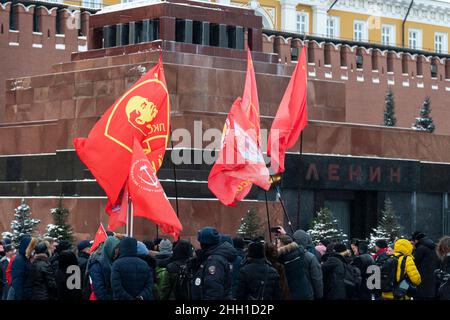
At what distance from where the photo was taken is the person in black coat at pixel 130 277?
7527mm

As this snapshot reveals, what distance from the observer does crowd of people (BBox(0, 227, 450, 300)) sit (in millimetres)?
7578

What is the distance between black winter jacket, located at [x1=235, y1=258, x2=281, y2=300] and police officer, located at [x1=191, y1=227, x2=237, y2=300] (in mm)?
103

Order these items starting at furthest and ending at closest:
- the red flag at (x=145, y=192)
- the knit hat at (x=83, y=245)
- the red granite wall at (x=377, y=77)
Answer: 1. the red granite wall at (x=377, y=77)
2. the red flag at (x=145, y=192)
3. the knit hat at (x=83, y=245)

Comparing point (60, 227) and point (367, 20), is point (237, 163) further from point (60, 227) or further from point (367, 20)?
point (367, 20)

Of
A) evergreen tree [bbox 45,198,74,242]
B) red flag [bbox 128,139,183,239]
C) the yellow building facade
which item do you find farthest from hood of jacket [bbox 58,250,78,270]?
the yellow building facade

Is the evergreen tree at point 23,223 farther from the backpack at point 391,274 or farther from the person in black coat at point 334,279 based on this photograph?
the backpack at point 391,274

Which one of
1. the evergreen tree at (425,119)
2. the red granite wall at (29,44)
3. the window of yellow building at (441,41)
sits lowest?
the evergreen tree at (425,119)

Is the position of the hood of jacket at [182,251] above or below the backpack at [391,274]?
above

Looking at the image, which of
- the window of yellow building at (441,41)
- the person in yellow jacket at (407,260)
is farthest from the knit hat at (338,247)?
the window of yellow building at (441,41)

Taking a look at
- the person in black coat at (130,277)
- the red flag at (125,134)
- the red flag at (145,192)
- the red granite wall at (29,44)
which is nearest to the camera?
the person in black coat at (130,277)

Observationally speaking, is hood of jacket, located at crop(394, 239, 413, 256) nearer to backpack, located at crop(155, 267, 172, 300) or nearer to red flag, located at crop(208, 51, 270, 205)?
backpack, located at crop(155, 267, 172, 300)

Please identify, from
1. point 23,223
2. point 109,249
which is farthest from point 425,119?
point 109,249

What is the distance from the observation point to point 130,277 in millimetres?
7535
